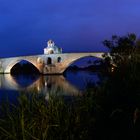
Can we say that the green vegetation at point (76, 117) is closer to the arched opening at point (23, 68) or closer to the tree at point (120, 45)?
the tree at point (120, 45)

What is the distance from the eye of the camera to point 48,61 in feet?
304

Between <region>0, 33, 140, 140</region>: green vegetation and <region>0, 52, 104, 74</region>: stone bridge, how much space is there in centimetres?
7413

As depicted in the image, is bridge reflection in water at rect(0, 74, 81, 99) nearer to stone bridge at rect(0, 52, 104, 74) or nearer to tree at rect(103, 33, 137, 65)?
tree at rect(103, 33, 137, 65)

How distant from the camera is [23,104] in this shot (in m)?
6.55

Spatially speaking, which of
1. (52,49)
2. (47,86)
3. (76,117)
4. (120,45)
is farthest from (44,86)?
(52,49)

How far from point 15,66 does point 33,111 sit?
94.9m

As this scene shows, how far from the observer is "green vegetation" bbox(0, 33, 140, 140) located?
240 inches

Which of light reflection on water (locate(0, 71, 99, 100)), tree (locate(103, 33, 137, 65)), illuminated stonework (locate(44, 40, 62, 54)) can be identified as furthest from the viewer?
illuminated stonework (locate(44, 40, 62, 54))

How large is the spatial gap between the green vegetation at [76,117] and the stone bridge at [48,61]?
243 feet

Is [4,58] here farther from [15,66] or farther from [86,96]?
[86,96]

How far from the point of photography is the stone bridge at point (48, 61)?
8694 cm

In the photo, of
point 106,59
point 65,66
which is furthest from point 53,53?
point 106,59

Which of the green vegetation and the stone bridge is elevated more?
the stone bridge

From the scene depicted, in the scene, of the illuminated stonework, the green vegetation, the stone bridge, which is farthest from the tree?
the illuminated stonework
